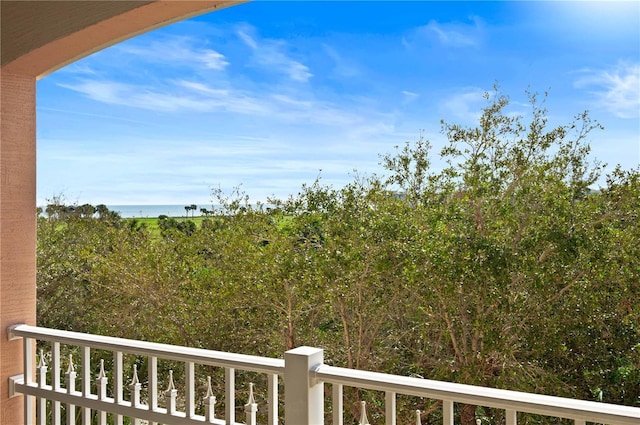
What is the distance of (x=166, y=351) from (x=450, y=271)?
2654mm

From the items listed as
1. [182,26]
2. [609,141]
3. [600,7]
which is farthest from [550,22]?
[182,26]

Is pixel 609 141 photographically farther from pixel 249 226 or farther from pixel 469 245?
pixel 249 226

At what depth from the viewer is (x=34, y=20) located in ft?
7.73

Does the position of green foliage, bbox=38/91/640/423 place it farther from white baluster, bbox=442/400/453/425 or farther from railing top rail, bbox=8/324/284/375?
white baluster, bbox=442/400/453/425

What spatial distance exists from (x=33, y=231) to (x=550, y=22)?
636 cm

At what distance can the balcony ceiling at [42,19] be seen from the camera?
2.18 meters

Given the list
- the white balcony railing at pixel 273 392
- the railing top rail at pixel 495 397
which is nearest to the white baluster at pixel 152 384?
the white balcony railing at pixel 273 392

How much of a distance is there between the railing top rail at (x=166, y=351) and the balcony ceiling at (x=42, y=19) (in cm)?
112

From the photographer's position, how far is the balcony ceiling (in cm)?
218

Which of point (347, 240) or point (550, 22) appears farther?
point (550, 22)

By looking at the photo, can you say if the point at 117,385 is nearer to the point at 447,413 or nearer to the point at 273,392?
the point at 273,392

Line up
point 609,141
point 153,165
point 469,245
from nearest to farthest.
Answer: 1. point 469,245
2. point 609,141
3. point 153,165

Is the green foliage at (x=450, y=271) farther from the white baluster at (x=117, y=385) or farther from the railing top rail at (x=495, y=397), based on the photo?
the railing top rail at (x=495, y=397)

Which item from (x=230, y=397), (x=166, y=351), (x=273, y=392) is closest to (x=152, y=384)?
(x=166, y=351)
